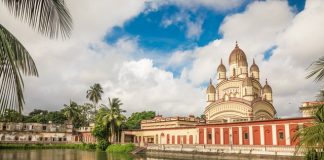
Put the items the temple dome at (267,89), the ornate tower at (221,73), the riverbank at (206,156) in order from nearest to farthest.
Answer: the riverbank at (206,156)
the temple dome at (267,89)
the ornate tower at (221,73)

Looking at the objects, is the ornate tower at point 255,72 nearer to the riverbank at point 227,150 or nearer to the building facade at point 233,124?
the building facade at point 233,124

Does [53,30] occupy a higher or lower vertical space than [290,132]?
higher

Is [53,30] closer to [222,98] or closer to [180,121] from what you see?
[222,98]

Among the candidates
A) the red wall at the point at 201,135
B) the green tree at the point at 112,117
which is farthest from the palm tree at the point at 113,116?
the red wall at the point at 201,135

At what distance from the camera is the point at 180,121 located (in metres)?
63.5

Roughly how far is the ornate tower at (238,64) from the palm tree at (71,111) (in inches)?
1609

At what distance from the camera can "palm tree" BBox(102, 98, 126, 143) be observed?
189ft

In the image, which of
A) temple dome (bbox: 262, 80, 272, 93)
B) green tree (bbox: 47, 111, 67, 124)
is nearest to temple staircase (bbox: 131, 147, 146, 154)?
temple dome (bbox: 262, 80, 272, 93)

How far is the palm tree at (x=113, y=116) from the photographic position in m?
57.7

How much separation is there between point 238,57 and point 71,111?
44223 millimetres

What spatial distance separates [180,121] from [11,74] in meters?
59.6

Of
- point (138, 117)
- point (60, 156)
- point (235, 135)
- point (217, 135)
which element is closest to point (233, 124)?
point (235, 135)

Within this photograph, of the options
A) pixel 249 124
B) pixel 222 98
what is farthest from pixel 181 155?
pixel 222 98

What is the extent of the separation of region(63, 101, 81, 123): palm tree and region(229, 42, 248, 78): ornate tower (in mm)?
40876
